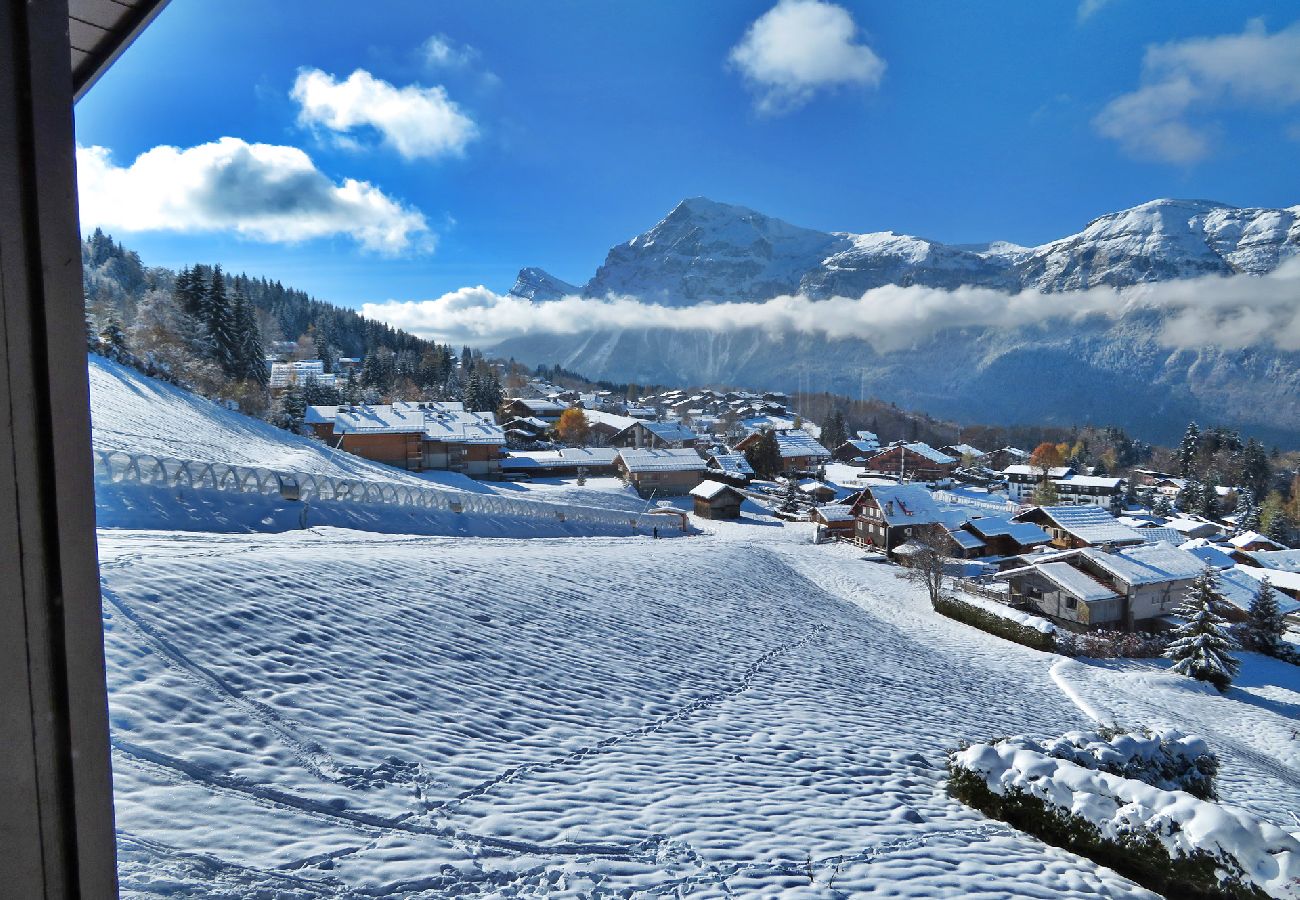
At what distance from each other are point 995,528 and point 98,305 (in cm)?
5523

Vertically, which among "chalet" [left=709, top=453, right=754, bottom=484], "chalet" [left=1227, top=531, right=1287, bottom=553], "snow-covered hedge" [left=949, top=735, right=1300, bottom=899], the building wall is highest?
the building wall

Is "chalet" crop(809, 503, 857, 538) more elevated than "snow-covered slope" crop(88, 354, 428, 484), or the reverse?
"snow-covered slope" crop(88, 354, 428, 484)

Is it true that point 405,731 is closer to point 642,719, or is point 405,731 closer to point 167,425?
point 642,719

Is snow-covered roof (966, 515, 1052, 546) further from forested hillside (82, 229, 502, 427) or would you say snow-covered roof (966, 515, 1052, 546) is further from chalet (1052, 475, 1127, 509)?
forested hillside (82, 229, 502, 427)

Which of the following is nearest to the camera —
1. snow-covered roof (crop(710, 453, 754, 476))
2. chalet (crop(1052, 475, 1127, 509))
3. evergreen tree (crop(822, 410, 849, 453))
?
snow-covered roof (crop(710, 453, 754, 476))

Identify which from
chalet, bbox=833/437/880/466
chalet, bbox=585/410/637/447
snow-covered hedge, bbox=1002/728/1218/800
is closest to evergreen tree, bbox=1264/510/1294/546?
chalet, bbox=833/437/880/466

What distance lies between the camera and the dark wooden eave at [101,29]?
1.83m

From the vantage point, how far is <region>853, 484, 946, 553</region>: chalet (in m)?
34.8

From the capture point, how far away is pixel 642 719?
8945 millimetres

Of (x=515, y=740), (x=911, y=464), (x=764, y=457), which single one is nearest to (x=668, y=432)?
(x=764, y=457)

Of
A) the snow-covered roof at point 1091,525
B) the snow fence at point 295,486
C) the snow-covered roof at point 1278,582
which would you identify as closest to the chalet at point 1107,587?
the snow-covered roof at point 1278,582

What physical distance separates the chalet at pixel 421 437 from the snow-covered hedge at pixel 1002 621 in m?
31.6

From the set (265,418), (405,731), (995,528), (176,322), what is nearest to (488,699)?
(405,731)

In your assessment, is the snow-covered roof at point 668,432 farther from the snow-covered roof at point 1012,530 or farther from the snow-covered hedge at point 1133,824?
the snow-covered hedge at point 1133,824
